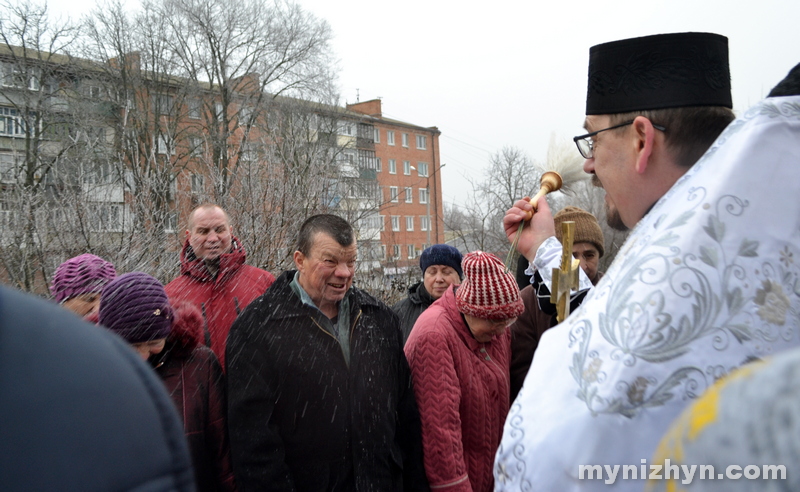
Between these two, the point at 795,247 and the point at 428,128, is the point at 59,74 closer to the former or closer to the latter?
the point at 795,247

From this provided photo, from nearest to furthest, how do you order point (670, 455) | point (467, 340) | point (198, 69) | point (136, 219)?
point (670, 455), point (467, 340), point (136, 219), point (198, 69)

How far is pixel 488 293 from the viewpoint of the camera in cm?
345

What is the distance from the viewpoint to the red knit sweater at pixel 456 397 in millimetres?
3184

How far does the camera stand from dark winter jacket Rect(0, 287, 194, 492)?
0.72 metres

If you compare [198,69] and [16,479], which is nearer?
[16,479]

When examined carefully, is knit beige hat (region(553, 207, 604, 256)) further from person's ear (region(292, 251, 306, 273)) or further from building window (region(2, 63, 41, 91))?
building window (region(2, 63, 41, 91))

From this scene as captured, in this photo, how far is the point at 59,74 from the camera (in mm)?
22797

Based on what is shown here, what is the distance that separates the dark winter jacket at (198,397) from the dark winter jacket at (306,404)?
0.68 feet

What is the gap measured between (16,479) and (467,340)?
300cm

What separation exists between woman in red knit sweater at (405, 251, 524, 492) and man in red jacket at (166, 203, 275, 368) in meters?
1.32

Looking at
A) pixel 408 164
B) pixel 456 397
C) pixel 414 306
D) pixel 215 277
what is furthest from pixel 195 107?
pixel 408 164

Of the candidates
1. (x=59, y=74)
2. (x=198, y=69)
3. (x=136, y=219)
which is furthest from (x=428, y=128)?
(x=136, y=219)

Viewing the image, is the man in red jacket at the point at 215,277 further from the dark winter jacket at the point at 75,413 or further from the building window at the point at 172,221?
the building window at the point at 172,221

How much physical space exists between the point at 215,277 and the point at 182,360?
4.16ft
